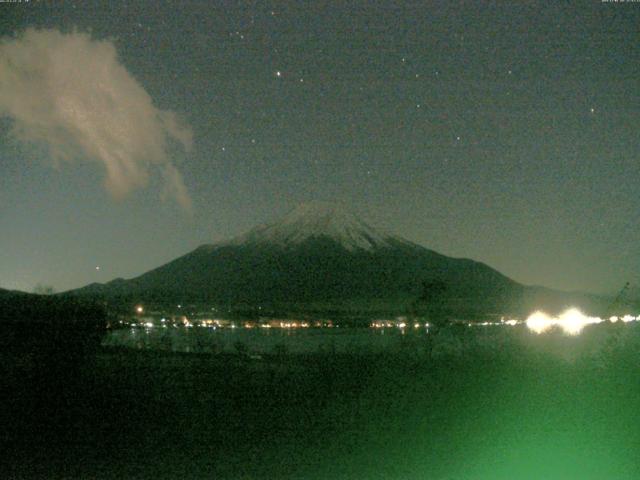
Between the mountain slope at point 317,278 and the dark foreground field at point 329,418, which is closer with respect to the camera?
the dark foreground field at point 329,418

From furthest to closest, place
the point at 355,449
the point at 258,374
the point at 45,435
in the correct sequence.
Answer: the point at 258,374 < the point at 45,435 < the point at 355,449

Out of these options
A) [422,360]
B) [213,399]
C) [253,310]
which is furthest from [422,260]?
[213,399]

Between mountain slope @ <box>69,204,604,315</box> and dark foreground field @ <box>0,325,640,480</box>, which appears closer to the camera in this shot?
dark foreground field @ <box>0,325,640,480</box>

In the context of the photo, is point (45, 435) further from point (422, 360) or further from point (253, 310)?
point (253, 310)

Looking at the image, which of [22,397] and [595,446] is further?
[22,397]

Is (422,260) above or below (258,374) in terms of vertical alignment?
above

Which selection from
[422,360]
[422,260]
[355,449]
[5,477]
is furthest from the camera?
[422,260]

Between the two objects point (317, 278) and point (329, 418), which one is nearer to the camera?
point (329, 418)

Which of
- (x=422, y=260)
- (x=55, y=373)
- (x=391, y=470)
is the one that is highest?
(x=422, y=260)
